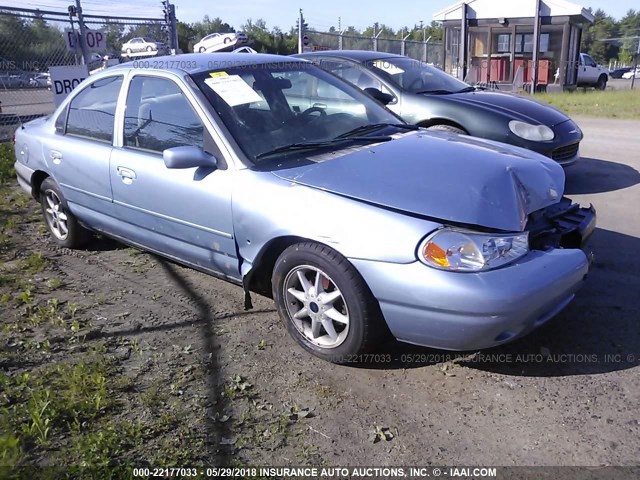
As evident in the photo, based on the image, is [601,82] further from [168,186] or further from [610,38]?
[610,38]

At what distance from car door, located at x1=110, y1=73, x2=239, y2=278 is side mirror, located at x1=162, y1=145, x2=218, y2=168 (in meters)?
0.07

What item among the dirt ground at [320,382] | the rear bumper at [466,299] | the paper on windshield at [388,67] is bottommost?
the dirt ground at [320,382]

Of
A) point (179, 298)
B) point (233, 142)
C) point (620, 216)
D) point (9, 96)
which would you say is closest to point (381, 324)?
point (233, 142)

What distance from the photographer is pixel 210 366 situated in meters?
3.25

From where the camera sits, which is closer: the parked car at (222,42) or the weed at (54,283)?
the weed at (54,283)

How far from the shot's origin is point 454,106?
643 cm

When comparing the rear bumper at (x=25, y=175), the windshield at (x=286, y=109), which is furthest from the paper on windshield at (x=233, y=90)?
the rear bumper at (x=25, y=175)

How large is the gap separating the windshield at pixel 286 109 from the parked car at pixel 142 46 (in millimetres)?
11364

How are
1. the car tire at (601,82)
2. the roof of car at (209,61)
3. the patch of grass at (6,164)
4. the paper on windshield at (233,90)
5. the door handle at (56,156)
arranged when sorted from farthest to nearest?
the car tire at (601,82)
the patch of grass at (6,164)
the door handle at (56,156)
the roof of car at (209,61)
the paper on windshield at (233,90)

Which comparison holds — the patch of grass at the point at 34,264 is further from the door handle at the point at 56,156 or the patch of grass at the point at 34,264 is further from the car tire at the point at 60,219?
the door handle at the point at 56,156

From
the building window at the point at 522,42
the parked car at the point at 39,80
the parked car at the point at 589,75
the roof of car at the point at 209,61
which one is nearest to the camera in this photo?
the roof of car at the point at 209,61

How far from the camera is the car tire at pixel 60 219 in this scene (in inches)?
198

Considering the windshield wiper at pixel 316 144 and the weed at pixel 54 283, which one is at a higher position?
the windshield wiper at pixel 316 144

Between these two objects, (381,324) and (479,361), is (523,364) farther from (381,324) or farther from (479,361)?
(381,324)
